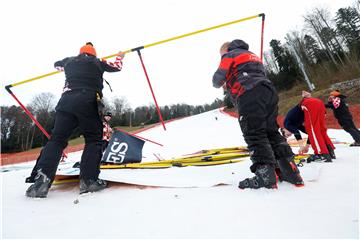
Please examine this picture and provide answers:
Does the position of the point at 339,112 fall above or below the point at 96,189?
below

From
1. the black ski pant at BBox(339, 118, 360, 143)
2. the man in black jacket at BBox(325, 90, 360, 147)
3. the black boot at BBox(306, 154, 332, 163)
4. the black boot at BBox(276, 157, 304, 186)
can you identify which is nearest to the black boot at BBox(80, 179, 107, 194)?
the black boot at BBox(276, 157, 304, 186)

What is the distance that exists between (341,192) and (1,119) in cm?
5210

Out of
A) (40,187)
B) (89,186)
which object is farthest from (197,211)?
(40,187)

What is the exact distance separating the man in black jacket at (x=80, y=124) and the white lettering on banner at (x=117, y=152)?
4.55ft

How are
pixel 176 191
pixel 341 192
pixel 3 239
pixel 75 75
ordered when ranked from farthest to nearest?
pixel 75 75 → pixel 176 191 → pixel 341 192 → pixel 3 239

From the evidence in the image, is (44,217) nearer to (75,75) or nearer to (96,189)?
(96,189)

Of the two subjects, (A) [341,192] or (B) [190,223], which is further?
(A) [341,192]

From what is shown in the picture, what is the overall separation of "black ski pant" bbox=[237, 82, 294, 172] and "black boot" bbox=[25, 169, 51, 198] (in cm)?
190

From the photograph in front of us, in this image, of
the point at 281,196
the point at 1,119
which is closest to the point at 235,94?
the point at 281,196

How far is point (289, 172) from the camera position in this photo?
205 centimetres

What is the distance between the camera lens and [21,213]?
1837 mm

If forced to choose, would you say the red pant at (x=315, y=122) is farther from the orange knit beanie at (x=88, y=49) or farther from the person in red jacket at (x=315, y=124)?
the orange knit beanie at (x=88, y=49)

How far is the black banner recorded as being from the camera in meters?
3.97

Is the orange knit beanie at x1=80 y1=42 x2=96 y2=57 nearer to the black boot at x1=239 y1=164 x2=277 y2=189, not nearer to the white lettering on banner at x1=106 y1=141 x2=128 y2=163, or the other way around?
the white lettering on banner at x1=106 y1=141 x2=128 y2=163
